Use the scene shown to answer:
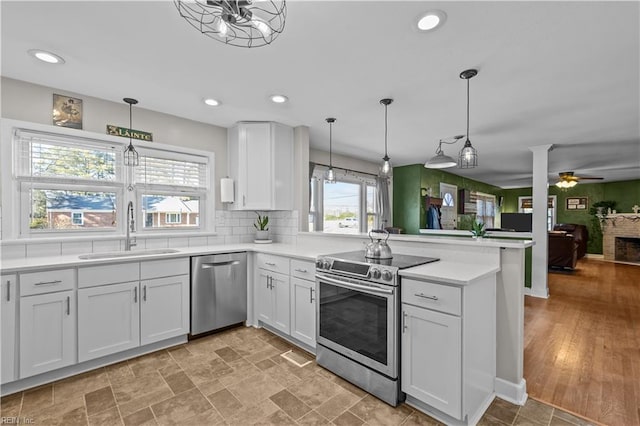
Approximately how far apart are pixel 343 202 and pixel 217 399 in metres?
4.16

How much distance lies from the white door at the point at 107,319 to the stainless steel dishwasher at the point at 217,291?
0.51 metres

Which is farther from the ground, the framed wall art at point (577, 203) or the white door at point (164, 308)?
the framed wall art at point (577, 203)

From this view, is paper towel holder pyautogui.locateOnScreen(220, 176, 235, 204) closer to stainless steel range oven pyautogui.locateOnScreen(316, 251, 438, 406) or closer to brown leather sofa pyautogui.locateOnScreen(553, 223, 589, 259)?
stainless steel range oven pyautogui.locateOnScreen(316, 251, 438, 406)

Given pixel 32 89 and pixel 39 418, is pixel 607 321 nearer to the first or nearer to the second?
pixel 39 418

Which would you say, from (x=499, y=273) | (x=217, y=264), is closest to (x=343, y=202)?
(x=217, y=264)

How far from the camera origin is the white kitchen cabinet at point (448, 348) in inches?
65.7

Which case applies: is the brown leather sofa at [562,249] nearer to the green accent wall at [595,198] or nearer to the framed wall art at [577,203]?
the green accent wall at [595,198]

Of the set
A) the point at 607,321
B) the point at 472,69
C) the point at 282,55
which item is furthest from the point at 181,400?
the point at 607,321

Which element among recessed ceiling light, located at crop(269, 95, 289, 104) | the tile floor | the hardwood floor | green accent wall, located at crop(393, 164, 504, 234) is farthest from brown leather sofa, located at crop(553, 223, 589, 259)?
recessed ceiling light, located at crop(269, 95, 289, 104)

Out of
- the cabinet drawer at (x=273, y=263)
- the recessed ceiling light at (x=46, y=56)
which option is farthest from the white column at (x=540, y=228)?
the recessed ceiling light at (x=46, y=56)

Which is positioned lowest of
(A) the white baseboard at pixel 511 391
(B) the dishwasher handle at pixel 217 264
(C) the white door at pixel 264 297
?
(A) the white baseboard at pixel 511 391

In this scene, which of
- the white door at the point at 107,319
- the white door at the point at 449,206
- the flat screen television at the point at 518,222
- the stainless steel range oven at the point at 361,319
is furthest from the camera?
the white door at the point at 449,206

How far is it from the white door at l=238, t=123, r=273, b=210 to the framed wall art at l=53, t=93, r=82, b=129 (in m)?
1.58

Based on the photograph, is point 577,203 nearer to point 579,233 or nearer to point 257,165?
point 579,233
